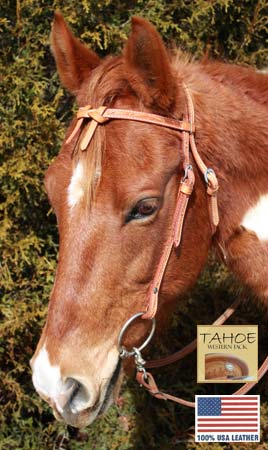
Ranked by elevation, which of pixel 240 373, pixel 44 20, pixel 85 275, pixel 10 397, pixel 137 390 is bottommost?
pixel 10 397

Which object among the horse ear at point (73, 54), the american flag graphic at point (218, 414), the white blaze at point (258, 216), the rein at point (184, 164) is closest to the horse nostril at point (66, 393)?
the rein at point (184, 164)

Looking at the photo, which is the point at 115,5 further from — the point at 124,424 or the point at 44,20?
the point at 124,424

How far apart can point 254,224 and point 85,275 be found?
0.70 metres

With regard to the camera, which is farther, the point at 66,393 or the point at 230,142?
the point at 230,142

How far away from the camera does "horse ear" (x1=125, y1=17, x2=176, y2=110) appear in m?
1.85

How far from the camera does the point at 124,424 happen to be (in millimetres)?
3586

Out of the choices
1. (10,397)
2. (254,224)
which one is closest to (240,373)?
(254,224)

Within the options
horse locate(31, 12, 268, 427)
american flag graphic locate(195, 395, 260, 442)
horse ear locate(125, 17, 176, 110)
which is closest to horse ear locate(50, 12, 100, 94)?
horse locate(31, 12, 268, 427)

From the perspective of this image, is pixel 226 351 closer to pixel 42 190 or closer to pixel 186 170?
pixel 186 170

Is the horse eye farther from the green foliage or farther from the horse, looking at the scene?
the green foliage

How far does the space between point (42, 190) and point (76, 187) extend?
143 cm

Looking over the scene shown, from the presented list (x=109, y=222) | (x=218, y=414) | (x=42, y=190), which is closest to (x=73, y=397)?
(x=109, y=222)

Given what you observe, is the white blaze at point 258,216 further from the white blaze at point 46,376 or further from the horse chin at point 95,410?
the white blaze at point 46,376

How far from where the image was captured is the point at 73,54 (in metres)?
2.20
